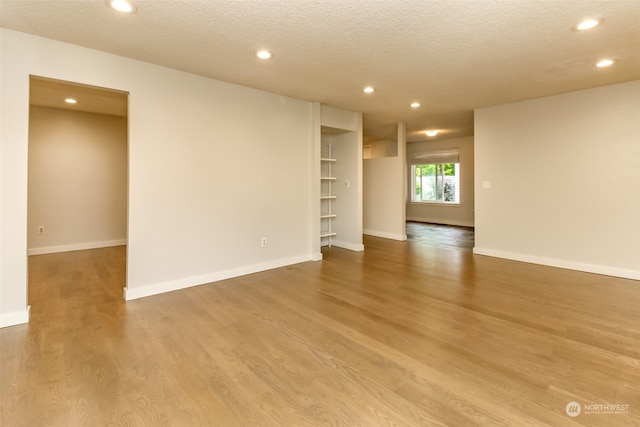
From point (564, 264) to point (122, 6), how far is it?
5883mm

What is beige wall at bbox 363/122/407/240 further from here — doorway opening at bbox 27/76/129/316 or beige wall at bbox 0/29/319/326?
doorway opening at bbox 27/76/129/316

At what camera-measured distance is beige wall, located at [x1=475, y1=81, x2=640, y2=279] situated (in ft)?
13.2

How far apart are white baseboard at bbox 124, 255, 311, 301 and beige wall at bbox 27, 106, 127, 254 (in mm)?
3435

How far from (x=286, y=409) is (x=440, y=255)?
427 centimetres

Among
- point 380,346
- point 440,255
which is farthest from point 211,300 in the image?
point 440,255

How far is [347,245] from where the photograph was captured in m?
5.94

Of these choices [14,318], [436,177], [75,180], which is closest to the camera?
[14,318]

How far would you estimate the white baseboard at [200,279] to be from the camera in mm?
3324

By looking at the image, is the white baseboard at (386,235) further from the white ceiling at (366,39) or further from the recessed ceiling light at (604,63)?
the recessed ceiling light at (604,63)

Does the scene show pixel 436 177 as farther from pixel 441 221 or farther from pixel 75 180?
pixel 75 180

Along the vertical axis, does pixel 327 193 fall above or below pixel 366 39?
below

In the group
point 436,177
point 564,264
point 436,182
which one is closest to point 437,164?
point 436,177

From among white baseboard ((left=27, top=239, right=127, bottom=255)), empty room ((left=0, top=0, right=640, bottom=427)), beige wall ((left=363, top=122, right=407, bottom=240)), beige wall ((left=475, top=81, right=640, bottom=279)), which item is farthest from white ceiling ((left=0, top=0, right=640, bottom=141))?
white baseboard ((left=27, top=239, right=127, bottom=255))

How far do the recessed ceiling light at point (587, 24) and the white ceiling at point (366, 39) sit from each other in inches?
2.7
